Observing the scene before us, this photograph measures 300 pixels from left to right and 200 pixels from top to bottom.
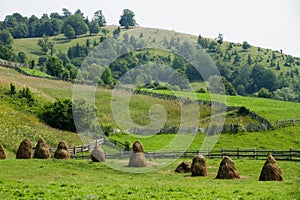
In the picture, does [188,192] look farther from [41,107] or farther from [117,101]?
[117,101]

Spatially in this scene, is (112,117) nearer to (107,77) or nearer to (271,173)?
(271,173)

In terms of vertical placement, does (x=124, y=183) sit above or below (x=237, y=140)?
below

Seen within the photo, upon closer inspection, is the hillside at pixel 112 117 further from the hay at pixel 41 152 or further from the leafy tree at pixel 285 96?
the leafy tree at pixel 285 96

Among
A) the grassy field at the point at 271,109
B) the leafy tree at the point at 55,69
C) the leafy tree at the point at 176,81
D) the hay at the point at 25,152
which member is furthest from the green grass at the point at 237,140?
the leafy tree at the point at 55,69

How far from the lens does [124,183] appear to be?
29156 millimetres

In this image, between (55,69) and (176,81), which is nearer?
(176,81)

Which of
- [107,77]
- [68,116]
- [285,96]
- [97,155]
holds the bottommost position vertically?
[97,155]

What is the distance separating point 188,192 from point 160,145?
3903 cm

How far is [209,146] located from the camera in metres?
63.6

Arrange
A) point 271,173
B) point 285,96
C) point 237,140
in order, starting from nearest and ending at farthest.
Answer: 1. point 271,173
2. point 237,140
3. point 285,96

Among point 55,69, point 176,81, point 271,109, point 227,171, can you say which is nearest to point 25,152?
point 227,171

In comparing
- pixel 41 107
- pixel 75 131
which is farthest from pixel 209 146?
pixel 41 107

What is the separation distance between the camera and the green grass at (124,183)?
22.8 m

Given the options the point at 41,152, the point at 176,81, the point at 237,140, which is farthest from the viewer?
the point at 176,81
